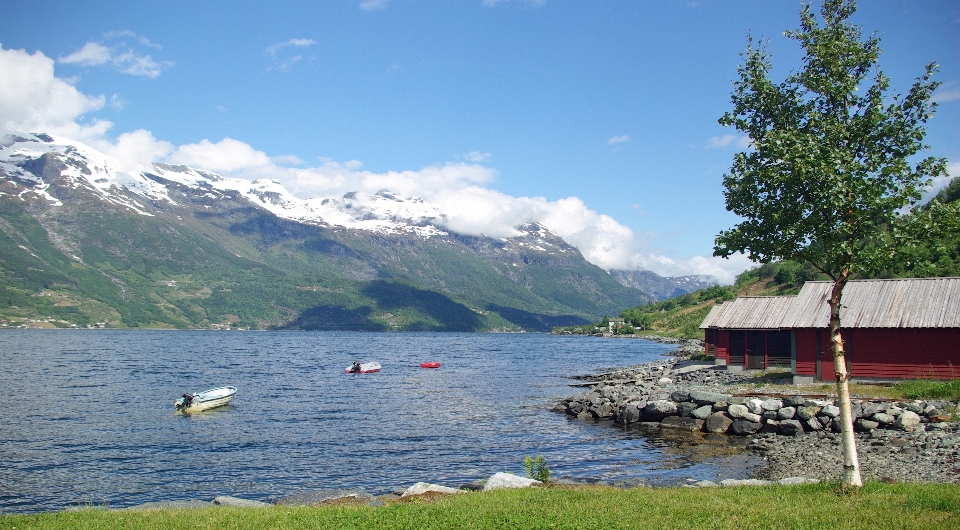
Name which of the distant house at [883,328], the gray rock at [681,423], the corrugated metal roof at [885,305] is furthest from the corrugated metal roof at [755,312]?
the gray rock at [681,423]

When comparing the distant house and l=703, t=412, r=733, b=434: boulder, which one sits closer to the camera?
l=703, t=412, r=733, b=434: boulder

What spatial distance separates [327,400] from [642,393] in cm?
2501

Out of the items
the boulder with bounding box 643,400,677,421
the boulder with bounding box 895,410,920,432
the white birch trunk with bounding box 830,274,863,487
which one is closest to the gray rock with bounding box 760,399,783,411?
the boulder with bounding box 643,400,677,421

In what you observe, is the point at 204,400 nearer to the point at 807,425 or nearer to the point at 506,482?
the point at 506,482

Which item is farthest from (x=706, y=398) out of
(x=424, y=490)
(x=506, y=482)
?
(x=424, y=490)

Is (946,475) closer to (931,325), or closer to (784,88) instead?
(784,88)

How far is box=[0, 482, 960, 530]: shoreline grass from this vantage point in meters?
12.2

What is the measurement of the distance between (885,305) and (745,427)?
16.4m

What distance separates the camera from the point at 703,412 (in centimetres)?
3416

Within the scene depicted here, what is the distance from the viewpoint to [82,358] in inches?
3654

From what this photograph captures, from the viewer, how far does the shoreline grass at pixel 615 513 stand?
12188 millimetres

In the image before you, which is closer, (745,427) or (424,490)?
(424,490)

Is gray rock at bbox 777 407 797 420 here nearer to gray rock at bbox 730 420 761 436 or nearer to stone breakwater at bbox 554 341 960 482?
stone breakwater at bbox 554 341 960 482

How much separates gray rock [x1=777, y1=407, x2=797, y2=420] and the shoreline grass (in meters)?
16.2
